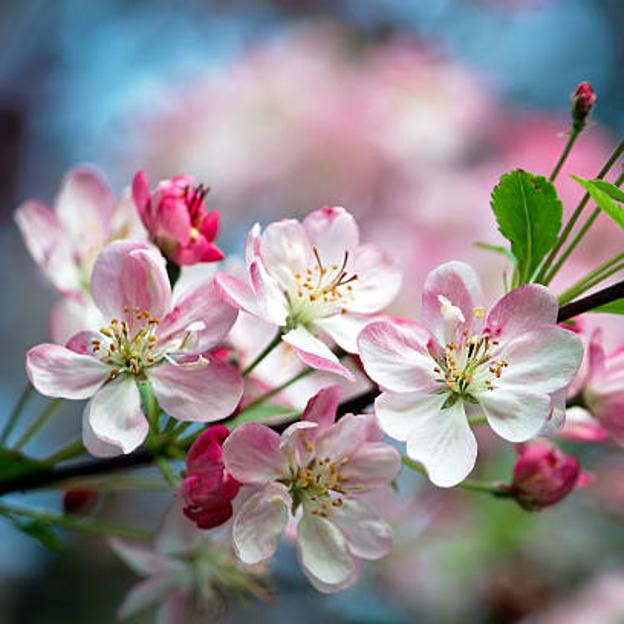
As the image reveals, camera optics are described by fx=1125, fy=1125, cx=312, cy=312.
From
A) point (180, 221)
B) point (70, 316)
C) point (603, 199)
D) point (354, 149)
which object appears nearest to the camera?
point (603, 199)

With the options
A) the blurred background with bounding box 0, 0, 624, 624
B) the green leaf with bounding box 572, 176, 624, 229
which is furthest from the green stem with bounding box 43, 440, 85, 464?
the blurred background with bounding box 0, 0, 624, 624

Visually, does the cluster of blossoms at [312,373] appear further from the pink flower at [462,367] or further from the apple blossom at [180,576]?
the apple blossom at [180,576]

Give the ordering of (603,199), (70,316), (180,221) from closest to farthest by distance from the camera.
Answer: (603,199)
(180,221)
(70,316)

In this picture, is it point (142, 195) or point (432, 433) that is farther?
point (142, 195)

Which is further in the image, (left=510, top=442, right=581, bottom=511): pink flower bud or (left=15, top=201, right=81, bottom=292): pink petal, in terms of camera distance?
(left=15, top=201, right=81, bottom=292): pink petal

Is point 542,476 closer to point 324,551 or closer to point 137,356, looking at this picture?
point 324,551

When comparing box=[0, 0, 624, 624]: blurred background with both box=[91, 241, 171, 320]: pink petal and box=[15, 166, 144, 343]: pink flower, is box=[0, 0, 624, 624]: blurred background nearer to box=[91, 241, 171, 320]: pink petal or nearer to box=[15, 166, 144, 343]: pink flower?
box=[15, 166, 144, 343]: pink flower

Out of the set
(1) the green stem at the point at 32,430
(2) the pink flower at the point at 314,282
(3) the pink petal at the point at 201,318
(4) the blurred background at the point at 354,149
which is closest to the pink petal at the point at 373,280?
(2) the pink flower at the point at 314,282

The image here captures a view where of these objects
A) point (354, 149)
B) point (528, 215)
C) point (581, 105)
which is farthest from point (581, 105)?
point (354, 149)
